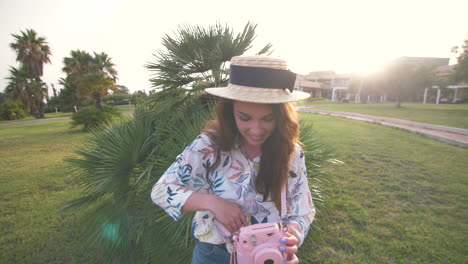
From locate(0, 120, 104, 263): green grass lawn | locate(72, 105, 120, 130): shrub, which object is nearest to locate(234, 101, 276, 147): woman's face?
locate(0, 120, 104, 263): green grass lawn

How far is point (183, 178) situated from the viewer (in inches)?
41.1

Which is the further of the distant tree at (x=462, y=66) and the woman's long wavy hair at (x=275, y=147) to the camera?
the distant tree at (x=462, y=66)

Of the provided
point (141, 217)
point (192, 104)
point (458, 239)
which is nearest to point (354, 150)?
point (458, 239)

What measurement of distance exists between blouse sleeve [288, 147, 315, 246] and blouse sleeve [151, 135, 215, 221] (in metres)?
0.43

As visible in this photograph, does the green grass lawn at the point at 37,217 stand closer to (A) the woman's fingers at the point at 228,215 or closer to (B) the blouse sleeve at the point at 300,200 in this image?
(A) the woman's fingers at the point at 228,215

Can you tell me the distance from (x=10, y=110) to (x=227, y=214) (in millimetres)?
29360

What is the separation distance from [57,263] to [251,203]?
252 centimetres

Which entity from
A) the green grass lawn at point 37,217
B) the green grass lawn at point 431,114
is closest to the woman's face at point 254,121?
the green grass lawn at point 37,217

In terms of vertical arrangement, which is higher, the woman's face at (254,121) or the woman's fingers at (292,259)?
the woman's face at (254,121)

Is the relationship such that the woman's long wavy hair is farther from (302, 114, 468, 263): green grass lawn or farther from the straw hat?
(302, 114, 468, 263): green grass lawn

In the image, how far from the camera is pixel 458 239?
2.60m

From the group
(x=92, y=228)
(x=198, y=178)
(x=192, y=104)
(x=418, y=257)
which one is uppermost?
(x=192, y=104)

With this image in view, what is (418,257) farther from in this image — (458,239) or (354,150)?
(354,150)

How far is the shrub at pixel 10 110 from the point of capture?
69.2 feet
